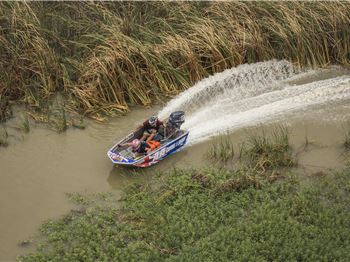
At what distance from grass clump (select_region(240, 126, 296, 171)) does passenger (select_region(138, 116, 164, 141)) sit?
6.47 feet

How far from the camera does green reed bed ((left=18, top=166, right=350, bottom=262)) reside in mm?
8680

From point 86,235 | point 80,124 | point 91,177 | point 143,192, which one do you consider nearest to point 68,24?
point 80,124

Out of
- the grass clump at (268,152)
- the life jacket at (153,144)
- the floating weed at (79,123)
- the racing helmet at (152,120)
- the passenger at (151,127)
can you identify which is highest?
the floating weed at (79,123)

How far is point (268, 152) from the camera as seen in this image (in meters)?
11.4

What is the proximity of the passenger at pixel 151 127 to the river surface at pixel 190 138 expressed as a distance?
664mm

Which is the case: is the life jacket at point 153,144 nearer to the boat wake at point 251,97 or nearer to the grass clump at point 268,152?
the boat wake at point 251,97

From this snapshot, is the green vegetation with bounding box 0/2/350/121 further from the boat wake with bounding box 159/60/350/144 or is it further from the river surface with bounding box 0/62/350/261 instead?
the river surface with bounding box 0/62/350/261

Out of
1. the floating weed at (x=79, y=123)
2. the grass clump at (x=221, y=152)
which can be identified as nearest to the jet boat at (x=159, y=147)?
the grass clump at (x=221, y=152)

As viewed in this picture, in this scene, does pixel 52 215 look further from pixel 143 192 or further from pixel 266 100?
pixel 266 100

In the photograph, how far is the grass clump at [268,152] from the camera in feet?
36.8

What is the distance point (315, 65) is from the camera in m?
15.9

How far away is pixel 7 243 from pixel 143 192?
2666 millimetres

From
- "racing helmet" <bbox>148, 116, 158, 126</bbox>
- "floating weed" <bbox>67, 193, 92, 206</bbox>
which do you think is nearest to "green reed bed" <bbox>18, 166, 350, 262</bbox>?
"floating weed" <bbox>67, 193, 92, 206</bbox>

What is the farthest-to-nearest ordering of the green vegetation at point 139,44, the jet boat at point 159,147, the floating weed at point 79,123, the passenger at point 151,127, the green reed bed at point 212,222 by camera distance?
Answer: the green vegetation at point 139,44, the floating weed at point 79,123, the passenger at point 151,127, the jet boat at point 159,147, the green reed bed at point 212,222
